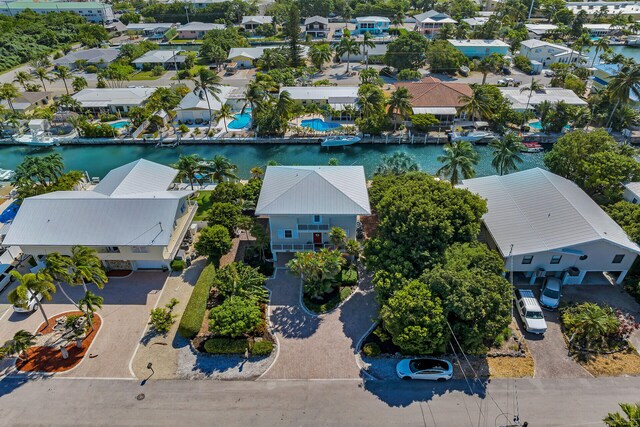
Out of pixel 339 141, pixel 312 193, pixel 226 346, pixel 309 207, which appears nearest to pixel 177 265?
pixel 226 346

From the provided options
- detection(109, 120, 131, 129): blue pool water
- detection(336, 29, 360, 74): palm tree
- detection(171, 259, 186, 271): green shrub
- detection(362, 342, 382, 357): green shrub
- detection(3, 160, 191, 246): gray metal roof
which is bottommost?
detection(362, 342, 382, 357): green shrub

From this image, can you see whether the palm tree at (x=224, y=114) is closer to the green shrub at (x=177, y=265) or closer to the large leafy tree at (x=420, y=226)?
the green shrub at (x=177, y=265)

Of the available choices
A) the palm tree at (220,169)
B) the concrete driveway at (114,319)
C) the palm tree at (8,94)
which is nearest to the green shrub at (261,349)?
the concrete driveway at (114,319)

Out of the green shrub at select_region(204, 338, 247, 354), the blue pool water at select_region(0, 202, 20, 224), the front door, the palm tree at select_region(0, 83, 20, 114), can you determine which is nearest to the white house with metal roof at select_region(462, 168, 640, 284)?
the front door

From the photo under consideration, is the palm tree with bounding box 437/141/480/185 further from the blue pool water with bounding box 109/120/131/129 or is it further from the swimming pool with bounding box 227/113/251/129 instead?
the blue pool water with bounding box 109/120/131/129

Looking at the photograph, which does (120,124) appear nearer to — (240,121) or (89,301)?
(240,121)

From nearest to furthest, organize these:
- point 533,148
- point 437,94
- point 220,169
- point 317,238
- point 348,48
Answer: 1. point 317,238
2. point 220,169
3. point 533,148
4. point 437,94
5. point 348,48
